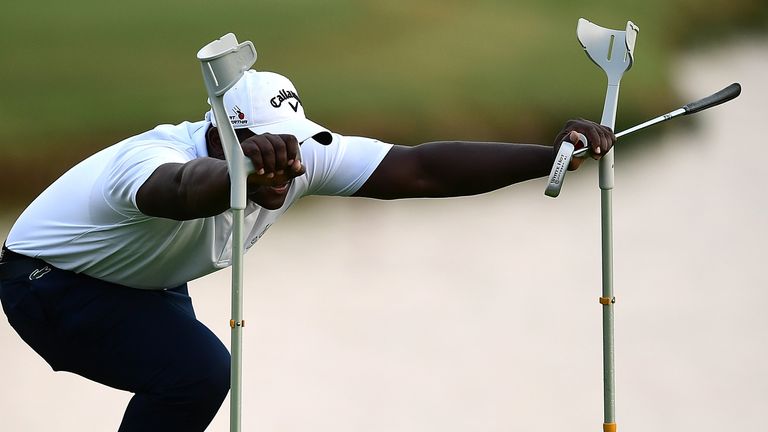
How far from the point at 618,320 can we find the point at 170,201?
229 cm

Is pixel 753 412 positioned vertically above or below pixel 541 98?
below

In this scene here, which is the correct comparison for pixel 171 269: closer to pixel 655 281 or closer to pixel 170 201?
pixel 170 201

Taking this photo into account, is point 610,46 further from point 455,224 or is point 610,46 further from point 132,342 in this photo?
point 455,224

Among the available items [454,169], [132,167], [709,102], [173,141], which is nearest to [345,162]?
[454,169]

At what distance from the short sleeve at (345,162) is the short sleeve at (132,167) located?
1.08 feet

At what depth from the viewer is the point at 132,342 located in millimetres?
2668

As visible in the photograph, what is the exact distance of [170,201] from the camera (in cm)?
222

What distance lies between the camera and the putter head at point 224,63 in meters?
2.16

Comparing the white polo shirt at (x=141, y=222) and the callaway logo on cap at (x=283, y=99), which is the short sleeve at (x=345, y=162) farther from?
the callaway logo on cap at (x=283, y=99)

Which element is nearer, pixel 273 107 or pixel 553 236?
pixel 273 107

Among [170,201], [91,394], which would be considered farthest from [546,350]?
[170,201]

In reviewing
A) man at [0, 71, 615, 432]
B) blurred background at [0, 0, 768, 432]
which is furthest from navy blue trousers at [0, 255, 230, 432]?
blurred background at [0, 0, 768, 432]

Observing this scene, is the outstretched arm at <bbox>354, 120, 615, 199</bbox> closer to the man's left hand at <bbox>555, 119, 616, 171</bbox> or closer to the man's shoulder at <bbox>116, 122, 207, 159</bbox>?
the man's left hand at <bbox>555, 119, 616, 171</bbox>

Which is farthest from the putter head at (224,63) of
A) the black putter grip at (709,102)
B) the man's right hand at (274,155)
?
the black putter grip at (709,102)
